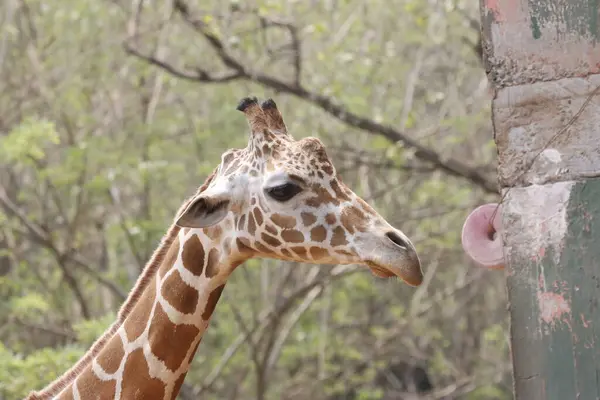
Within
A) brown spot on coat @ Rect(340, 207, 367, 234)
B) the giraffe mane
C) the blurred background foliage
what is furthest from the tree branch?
brown spot on coat @ Rect(340, 207, 367, 234)

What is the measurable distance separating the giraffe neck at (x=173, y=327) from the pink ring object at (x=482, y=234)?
2.98ft

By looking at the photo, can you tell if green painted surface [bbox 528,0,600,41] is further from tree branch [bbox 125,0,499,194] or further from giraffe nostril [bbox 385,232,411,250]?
tree branch [bbox 125,0,499,194]

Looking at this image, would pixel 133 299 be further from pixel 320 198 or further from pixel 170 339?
pixel 320 198

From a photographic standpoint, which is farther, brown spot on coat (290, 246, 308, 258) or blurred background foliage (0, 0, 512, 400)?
blurred background foliage (0, 0, 512, 400)

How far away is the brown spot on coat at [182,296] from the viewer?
3805 mm

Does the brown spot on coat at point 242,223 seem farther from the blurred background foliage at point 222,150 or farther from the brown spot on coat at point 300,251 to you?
the blurred background foliage at point 222,150

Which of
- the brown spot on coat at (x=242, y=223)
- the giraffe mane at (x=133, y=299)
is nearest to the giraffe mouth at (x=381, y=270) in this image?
the brown spot on coat at (x=242, y=223)

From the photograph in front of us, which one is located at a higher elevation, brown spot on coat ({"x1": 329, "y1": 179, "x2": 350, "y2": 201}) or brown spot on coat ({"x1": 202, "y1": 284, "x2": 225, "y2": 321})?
brown spot on coat ({"x1": 329, "y1": 179, "x2": 350, "y2": 201})

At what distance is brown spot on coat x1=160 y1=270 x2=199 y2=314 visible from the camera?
3.80 m

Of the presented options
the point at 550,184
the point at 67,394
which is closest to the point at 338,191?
the point at 550,184

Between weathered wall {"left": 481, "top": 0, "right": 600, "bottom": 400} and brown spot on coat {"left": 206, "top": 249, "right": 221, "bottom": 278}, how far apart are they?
1.12m

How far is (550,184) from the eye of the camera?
340cm

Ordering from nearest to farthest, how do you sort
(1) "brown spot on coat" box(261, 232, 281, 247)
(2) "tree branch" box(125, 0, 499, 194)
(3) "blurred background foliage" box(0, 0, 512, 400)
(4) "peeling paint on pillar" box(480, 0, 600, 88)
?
1. (4) "peeling paint on pillar" box(480, 0, 600, 88)
2. (1) "brown spot on coat" box(261, 232, 281, 247)
3. (2) "tree branch" box(125, 0, 499, 194)
4. (3) "blurred background foliage" box(0, 0, 512, 400)

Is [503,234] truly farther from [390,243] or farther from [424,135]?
[424,135]
